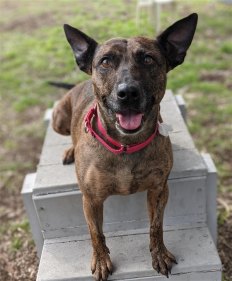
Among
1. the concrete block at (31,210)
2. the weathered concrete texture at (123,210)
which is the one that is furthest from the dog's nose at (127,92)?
the concrete block at (31,210)

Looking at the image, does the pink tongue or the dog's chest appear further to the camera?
the dog's chest

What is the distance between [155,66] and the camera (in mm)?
2584

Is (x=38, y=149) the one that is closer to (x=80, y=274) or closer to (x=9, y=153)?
(x=9, y=153)

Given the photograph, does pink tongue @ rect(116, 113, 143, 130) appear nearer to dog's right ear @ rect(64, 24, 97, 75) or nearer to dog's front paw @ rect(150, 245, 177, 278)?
dog's right ear @ rect(64, 24, 97, 75)

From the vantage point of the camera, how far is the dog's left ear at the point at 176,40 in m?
2.72

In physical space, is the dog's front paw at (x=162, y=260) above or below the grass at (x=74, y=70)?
above

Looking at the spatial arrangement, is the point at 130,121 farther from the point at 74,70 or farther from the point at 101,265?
the point at 74,70

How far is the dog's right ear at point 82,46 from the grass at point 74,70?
206 cm

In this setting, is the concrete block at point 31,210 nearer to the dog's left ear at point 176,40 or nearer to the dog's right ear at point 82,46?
the dog's right ear at point 82,46

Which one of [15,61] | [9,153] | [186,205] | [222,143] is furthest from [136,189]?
[15,61]

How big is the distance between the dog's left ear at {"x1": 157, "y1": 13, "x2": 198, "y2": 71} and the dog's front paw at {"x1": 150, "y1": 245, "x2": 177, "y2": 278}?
1.25 meters

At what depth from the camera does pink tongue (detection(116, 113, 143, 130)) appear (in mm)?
2502

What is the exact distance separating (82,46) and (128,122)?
0.63 meters

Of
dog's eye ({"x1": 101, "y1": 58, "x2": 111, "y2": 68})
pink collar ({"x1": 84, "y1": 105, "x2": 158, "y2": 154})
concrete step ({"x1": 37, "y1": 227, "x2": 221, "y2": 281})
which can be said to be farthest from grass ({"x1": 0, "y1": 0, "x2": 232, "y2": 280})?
dog's eye ({"x1": 101, "y1": 58, "x2": 111, "y2": 68})
